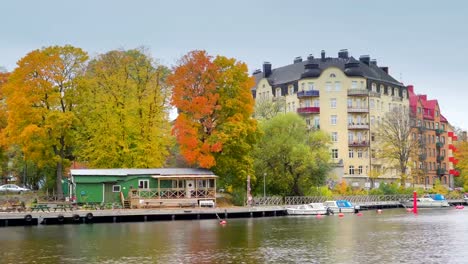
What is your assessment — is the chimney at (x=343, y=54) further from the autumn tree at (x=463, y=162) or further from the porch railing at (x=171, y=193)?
the porch railing at (x=171, y=193)

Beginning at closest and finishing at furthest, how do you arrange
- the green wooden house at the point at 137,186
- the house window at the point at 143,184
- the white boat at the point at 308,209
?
1. the green wooden house at the point at 137,186
2. the house window at the point at 143,184
3. the white boat at the point at 308,209

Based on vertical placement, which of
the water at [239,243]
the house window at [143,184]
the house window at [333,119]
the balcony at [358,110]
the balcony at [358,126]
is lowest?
the water at [239,243]

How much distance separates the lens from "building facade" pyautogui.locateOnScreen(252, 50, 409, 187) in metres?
137

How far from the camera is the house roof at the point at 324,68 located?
14075cm

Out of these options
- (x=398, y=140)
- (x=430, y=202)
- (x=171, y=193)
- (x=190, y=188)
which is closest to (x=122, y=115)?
(x=171, y=193)

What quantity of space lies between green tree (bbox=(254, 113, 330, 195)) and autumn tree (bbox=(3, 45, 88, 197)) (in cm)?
2774

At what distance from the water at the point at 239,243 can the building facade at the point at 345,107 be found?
62.1m

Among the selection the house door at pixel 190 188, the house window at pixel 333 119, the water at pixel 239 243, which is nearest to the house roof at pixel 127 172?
the house door at pixel 190 188

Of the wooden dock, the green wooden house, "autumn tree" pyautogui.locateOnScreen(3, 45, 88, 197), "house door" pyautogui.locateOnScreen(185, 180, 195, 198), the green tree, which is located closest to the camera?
the wooden dock

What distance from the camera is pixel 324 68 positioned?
454 feet

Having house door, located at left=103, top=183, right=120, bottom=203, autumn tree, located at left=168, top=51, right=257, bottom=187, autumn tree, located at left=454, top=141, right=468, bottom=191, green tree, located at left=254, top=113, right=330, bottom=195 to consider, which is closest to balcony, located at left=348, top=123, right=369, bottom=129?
autumn tree, located at left=454, top=141, right=468, bottom=191

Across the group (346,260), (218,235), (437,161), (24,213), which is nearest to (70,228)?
(24,213)

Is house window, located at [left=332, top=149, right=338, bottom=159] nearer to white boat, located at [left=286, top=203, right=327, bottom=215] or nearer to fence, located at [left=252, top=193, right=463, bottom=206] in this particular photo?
fence, located at [left=252, top=193, right=463, bottom=206]

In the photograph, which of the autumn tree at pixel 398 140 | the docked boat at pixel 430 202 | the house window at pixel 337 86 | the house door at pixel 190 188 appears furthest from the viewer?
the house window at pixel 337 86
